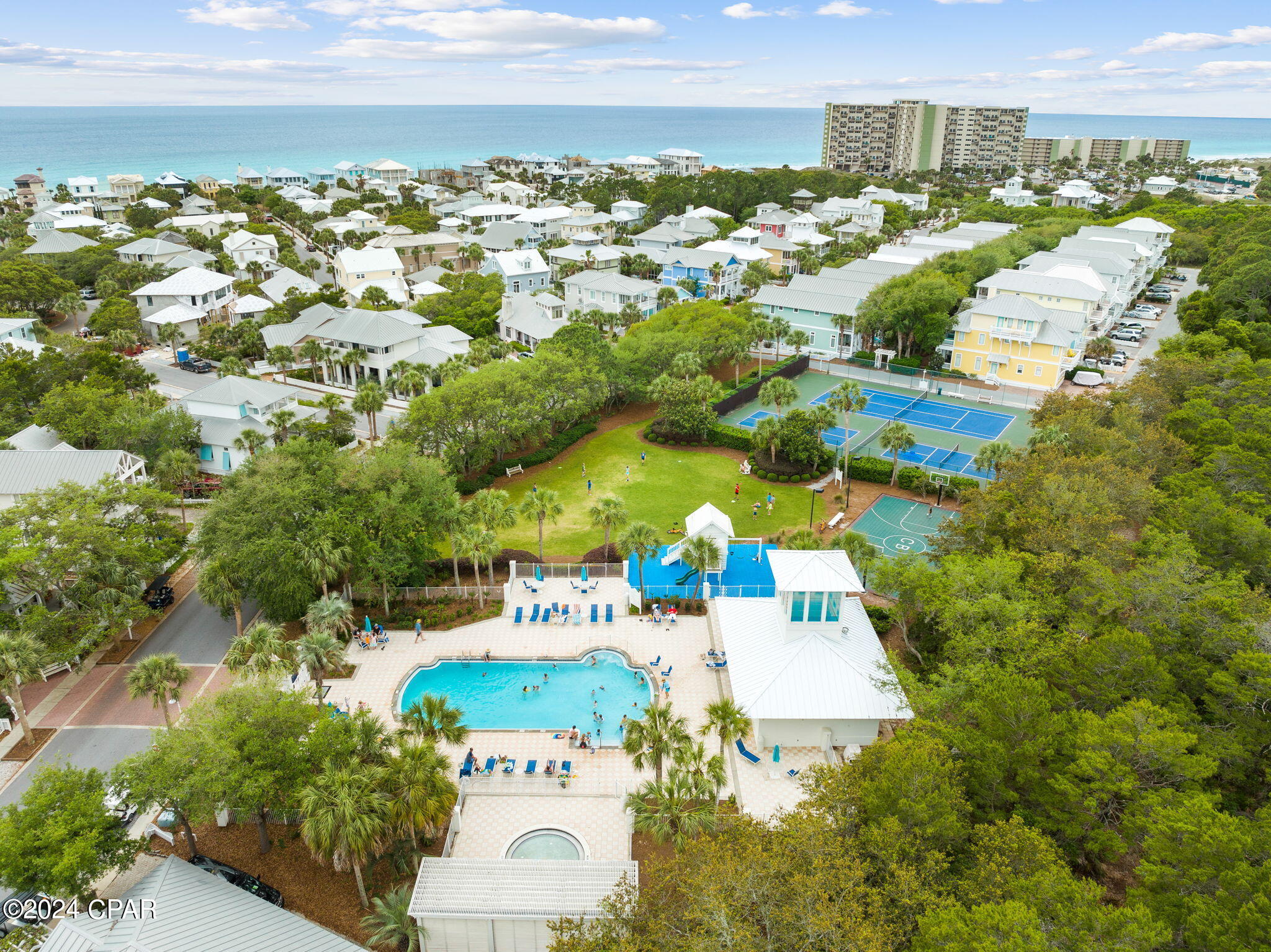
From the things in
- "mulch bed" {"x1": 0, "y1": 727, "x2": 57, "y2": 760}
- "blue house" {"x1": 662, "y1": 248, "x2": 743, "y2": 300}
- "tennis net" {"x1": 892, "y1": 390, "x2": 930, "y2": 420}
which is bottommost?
"mulch bed" {"x1": 0, "y1": 727, "x2": 57, "y2": 760}

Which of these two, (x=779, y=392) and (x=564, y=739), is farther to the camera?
(x=779, y=392)

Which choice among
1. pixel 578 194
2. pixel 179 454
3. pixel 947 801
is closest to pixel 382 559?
pixel 179 454

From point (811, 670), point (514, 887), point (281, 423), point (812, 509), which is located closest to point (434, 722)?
point (514, 887)

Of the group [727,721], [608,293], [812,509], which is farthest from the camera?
[608,293]

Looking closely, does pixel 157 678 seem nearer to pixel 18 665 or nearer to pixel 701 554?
pixel 18 665

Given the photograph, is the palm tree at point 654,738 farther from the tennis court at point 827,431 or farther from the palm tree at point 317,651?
the tennis court at point 827,431

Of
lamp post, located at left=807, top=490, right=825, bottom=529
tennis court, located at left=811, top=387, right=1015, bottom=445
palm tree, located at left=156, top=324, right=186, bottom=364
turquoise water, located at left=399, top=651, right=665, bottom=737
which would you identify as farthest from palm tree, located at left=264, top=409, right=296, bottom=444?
tennis court, located at left=811, top=387, right=1015, bottom=445

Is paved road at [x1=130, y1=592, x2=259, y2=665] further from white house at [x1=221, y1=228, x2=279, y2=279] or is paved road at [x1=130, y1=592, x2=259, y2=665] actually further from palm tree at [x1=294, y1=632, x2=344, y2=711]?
white house at [x1=221, y1=228, x2=279, y2=279]
